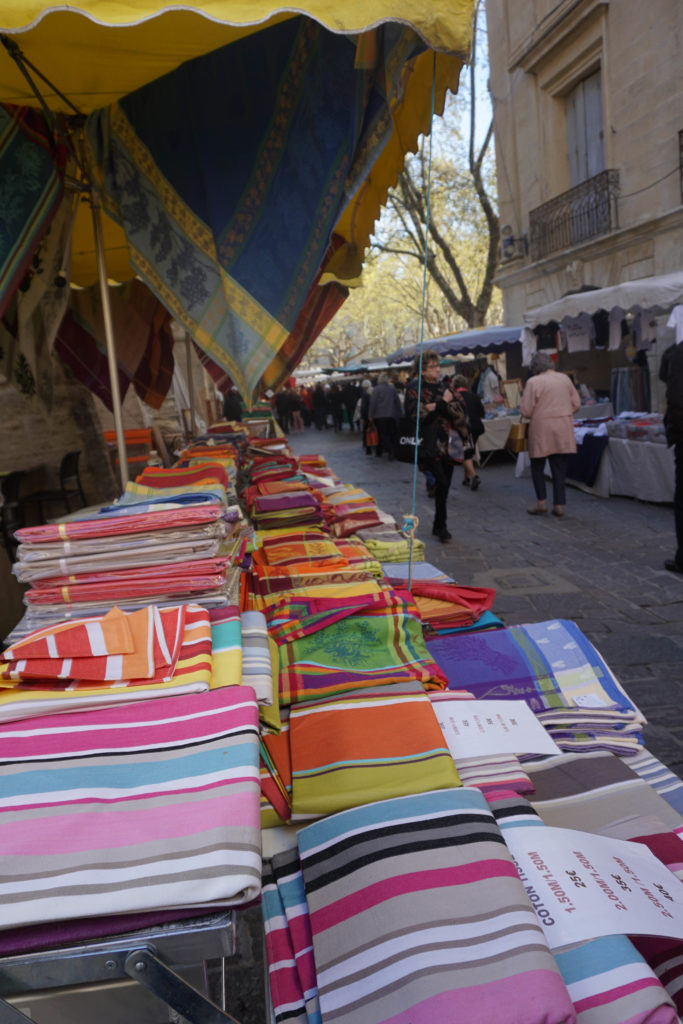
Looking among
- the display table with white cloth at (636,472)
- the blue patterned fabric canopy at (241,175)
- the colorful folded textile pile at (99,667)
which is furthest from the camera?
the display table with white cloth at (636,472)

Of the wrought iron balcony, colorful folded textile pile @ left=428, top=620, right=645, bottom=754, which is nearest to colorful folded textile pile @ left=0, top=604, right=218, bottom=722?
colorful folded textile pile @ left=428, top=620, right=645, bottom=754

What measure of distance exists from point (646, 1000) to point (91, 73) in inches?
106

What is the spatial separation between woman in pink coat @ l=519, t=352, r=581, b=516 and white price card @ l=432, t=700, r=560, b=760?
262 inches

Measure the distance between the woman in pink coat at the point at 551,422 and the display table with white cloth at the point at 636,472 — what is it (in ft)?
2.88

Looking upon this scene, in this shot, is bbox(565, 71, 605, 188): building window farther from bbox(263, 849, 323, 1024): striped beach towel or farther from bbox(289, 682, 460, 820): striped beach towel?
bbox(263, 849, 323, 1024): striped beach towel

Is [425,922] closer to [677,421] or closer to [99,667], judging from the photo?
[99,667]

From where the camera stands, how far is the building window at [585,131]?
47.0 ft

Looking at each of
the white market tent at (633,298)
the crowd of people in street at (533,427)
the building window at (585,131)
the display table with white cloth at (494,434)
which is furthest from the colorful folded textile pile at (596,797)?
the building window at (585,131)

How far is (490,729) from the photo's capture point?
1641 millimetres

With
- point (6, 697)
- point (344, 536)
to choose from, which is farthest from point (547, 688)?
point (344, 536)

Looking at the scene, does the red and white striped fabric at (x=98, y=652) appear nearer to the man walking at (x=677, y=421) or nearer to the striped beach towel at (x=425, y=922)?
the striped beach towel at (x=425, y=922)

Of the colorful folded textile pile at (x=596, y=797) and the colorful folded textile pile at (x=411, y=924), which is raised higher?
the colorful folded textile pile at (x=411, y=924)

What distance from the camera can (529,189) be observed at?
16297mm

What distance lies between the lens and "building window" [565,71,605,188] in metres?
14.3
